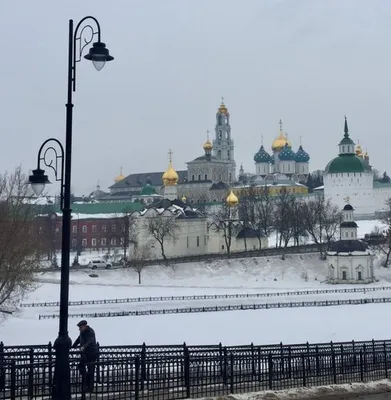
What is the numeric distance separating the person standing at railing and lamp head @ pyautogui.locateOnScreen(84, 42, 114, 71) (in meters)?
5.11

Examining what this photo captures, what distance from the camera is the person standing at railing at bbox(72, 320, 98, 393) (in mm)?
12664

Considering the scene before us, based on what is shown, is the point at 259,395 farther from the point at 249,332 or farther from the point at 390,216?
the point at 390,216

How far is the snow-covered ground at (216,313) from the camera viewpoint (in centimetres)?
3472

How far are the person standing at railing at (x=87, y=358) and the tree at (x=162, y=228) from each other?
213ft

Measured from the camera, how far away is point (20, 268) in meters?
35.0

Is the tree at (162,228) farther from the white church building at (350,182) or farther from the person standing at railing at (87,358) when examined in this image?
the person standing at railing at (87,358)

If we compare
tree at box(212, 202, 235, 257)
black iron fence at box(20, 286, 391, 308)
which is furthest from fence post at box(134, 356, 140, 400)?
tree at box(212, 202, 235, 257)

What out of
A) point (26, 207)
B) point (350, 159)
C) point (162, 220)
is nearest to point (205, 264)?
point (162, 220)

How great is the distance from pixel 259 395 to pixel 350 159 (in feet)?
351

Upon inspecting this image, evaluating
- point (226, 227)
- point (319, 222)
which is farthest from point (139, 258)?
point (319, 222)

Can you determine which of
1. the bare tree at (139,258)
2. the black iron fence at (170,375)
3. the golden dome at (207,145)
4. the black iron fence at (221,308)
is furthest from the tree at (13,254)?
the golden dome at (207,145)

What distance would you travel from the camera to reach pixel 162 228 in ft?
260

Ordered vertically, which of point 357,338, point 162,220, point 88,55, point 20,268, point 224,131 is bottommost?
point 357,338

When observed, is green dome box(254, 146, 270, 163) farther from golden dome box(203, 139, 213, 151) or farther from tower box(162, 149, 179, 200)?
tower box(162, 149, 179, 200)
